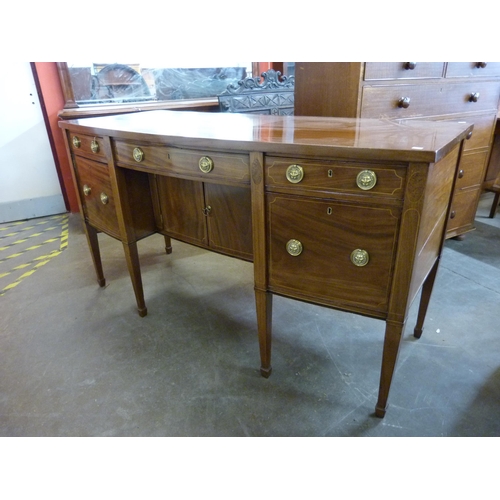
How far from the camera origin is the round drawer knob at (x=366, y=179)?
1.00 m

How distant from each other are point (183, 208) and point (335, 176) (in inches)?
32.7

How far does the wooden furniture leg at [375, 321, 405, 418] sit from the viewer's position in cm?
116

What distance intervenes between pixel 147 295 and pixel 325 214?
141cm

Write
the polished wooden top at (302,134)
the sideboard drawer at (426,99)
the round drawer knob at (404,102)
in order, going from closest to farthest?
the polished wooden top at (302,134) < the sideboard drawer at (426,99) < the round drawer knob at (404,102)

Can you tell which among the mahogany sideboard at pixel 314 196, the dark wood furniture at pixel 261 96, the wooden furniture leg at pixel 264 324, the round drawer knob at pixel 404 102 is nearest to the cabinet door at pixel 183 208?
the mahogany sideboard at pixel 314 196

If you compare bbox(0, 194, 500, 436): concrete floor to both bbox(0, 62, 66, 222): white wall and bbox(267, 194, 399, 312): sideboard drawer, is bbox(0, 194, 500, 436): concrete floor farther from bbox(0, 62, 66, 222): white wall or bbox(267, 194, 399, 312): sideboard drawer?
bbox(0, 62, 66, 222): white wall

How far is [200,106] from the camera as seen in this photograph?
375 cm

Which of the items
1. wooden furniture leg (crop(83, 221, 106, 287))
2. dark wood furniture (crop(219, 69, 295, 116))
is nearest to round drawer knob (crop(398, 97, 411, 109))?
wooden furniture leg (crop(83, 221, 106, 287))

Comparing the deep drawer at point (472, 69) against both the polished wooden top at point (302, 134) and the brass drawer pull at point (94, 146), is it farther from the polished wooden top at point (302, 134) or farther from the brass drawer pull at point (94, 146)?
the brass drawer pull at point (94, 146)

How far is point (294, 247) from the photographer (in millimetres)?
1225

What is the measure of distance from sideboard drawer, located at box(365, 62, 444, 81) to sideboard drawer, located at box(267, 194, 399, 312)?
100 cm

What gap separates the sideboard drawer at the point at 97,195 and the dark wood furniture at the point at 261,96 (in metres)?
2.06
